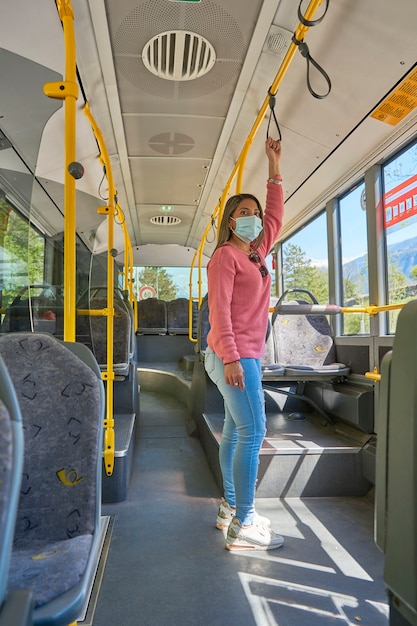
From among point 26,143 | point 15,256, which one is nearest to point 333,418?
point 15,256

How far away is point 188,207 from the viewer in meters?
6.63

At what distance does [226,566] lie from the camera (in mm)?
2031

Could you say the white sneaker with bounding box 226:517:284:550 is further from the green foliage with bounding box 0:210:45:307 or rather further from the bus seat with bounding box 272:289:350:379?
the bus seat with bounding box 272:289:350:379

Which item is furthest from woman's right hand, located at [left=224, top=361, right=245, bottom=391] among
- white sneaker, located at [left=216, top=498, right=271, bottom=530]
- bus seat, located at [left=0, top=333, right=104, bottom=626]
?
bus seat, located at [left=0, top=333, right=104, bottom=626]

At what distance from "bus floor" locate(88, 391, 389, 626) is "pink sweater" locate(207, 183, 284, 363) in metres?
0.93

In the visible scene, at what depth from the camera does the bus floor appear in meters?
1.69

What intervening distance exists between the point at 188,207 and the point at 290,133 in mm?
3028

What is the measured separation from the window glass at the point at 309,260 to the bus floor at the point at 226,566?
8.27 feet

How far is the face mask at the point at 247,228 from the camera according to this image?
2250mm

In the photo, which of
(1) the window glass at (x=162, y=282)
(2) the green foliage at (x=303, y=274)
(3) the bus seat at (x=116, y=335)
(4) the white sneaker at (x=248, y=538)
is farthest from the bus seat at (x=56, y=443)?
(1) the window glass at (x=162, y=282)

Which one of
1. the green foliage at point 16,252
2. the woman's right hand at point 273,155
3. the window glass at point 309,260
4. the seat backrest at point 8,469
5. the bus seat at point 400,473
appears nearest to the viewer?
the seat backrest at point 8,469

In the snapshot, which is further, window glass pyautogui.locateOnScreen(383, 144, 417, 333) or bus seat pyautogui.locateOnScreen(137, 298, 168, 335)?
bus seat pyautogui.locateOnScreen(137, 298, 168, 335)

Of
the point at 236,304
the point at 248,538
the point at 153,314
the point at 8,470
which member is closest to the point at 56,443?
the point at 8,470

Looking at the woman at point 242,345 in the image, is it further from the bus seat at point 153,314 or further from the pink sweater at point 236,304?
the bus seat at point 153,314
